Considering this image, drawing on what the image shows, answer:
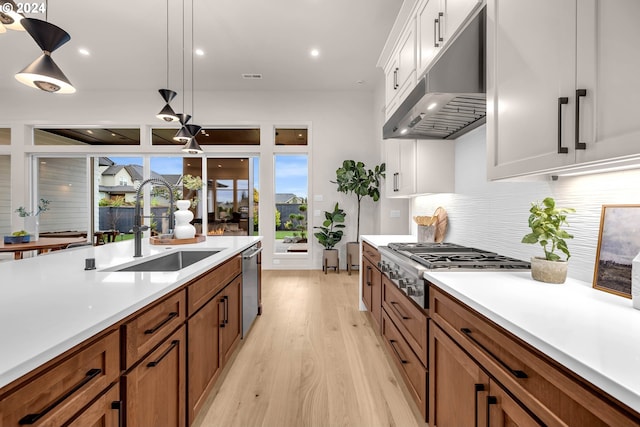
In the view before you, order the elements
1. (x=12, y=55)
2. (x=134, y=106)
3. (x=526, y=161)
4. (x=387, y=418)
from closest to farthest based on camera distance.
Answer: (x=526, y=161) < (x=387, y=418) < (x=12, y=55) < (x=134, y=106)

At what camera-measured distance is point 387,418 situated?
5.50ft

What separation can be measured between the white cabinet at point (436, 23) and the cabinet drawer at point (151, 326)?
2066 mm

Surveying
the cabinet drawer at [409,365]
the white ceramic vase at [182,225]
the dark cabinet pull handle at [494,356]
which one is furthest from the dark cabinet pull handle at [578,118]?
the white ceramic vase at [182,225]

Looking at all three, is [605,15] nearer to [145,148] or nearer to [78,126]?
[145,148]

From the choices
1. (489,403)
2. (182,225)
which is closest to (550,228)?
(489,403)

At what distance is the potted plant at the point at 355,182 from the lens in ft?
17.1

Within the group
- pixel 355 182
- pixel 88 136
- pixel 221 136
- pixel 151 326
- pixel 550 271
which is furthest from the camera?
pixel 88 136

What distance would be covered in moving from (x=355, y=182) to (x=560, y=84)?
4.24 metres

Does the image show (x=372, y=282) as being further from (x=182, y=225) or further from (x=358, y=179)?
(x=358, y=179)

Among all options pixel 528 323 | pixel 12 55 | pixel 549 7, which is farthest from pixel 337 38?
pixel 12 55

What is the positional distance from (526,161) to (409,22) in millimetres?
1847

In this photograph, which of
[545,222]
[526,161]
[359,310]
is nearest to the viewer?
[526,161]

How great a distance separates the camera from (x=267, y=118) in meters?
5.67

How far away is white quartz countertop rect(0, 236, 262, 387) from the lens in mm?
665
